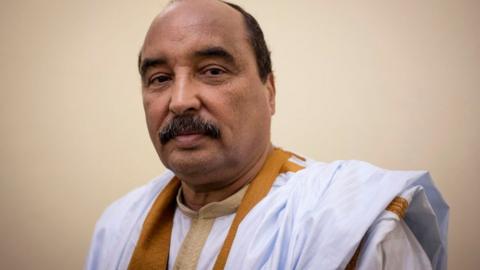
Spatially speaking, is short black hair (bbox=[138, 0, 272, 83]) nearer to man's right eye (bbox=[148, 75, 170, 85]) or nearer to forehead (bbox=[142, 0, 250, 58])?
forehead (bbox=[142, 0, 250, 58])

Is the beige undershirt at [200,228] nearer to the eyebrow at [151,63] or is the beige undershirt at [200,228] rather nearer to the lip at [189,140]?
the lip at [189,140]

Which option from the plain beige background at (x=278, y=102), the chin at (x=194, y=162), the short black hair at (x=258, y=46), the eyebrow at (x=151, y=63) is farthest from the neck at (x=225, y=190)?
the plain beige background at (x=278, y=102)

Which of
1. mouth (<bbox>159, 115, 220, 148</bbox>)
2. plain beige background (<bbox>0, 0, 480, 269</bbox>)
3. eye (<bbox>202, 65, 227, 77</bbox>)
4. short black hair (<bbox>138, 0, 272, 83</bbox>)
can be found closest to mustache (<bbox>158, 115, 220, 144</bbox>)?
mouth (<bbox>159, 115, 220, 148</bbox>)

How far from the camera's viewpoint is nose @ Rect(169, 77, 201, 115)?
24.9 inches

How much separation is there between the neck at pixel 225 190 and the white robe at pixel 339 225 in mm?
59

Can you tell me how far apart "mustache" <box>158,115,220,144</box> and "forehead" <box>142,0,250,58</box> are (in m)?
0.15

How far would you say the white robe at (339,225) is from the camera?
1.57ft

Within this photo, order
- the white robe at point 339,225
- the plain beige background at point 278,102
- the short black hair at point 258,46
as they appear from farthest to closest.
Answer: the plain beige background at point 278,102 → the short black hair at point 258,46 → the white robe at point 339,225

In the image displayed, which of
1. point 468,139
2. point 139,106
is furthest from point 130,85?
point 468,139

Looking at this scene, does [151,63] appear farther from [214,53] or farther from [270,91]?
[270,91]

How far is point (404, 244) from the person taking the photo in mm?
517

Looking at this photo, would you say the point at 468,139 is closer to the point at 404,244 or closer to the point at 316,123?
the point at 316,123

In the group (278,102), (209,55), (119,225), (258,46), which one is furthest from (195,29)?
(278,102)

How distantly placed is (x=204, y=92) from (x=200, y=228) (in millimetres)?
329
